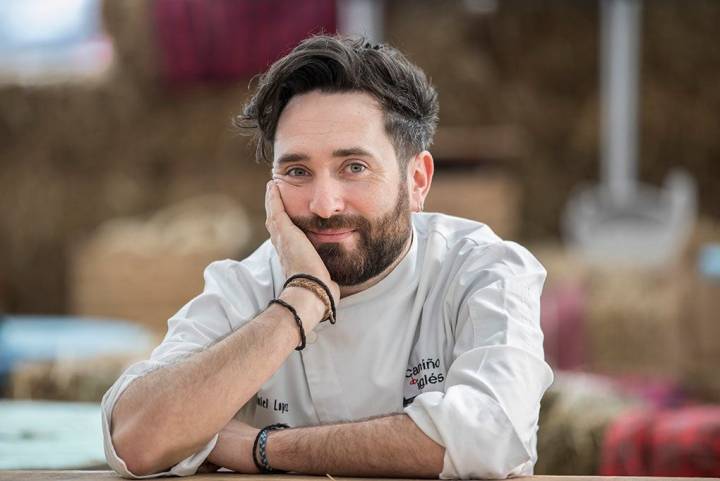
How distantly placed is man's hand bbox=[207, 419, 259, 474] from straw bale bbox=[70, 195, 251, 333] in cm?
402

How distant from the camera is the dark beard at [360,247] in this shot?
2.10 meters

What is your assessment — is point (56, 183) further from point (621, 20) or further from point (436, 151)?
point (621, 20)

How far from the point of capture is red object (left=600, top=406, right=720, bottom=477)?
3.05 meters

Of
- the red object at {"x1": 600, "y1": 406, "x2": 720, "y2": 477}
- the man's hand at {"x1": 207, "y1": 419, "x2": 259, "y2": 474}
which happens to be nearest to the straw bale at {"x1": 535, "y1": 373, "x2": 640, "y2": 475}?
the red object at {"x1": 600, "y1": 406, "x2": 720, "y2": 477}

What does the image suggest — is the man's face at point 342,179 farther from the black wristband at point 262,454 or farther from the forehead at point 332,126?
the black wristband at point 262,454

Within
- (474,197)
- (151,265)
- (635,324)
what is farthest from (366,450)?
(151,265)

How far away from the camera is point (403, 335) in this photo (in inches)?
84.9

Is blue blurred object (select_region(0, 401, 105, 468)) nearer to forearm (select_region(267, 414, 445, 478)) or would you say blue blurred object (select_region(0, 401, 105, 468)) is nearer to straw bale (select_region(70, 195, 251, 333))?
forearm (select_region(267, 414, 445, 478))

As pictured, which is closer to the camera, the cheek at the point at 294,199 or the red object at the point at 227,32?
the cheek at the point at 294,199

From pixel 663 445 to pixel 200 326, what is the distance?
1.52 meters

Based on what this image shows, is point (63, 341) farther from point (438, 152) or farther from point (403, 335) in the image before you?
point (403, 335)

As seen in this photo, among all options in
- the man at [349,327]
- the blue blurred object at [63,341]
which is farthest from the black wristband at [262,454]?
the blue blurred object at [63,341]

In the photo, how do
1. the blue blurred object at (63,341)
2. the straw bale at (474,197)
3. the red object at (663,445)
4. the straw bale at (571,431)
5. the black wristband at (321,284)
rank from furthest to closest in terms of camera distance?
the straw bale at (474,197)
the blue blurred object at (63,341)
the straw bale at (571,431)
the red object at (663,445)
the black wristband at (321,284)

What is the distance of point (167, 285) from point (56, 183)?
187 centimetres
